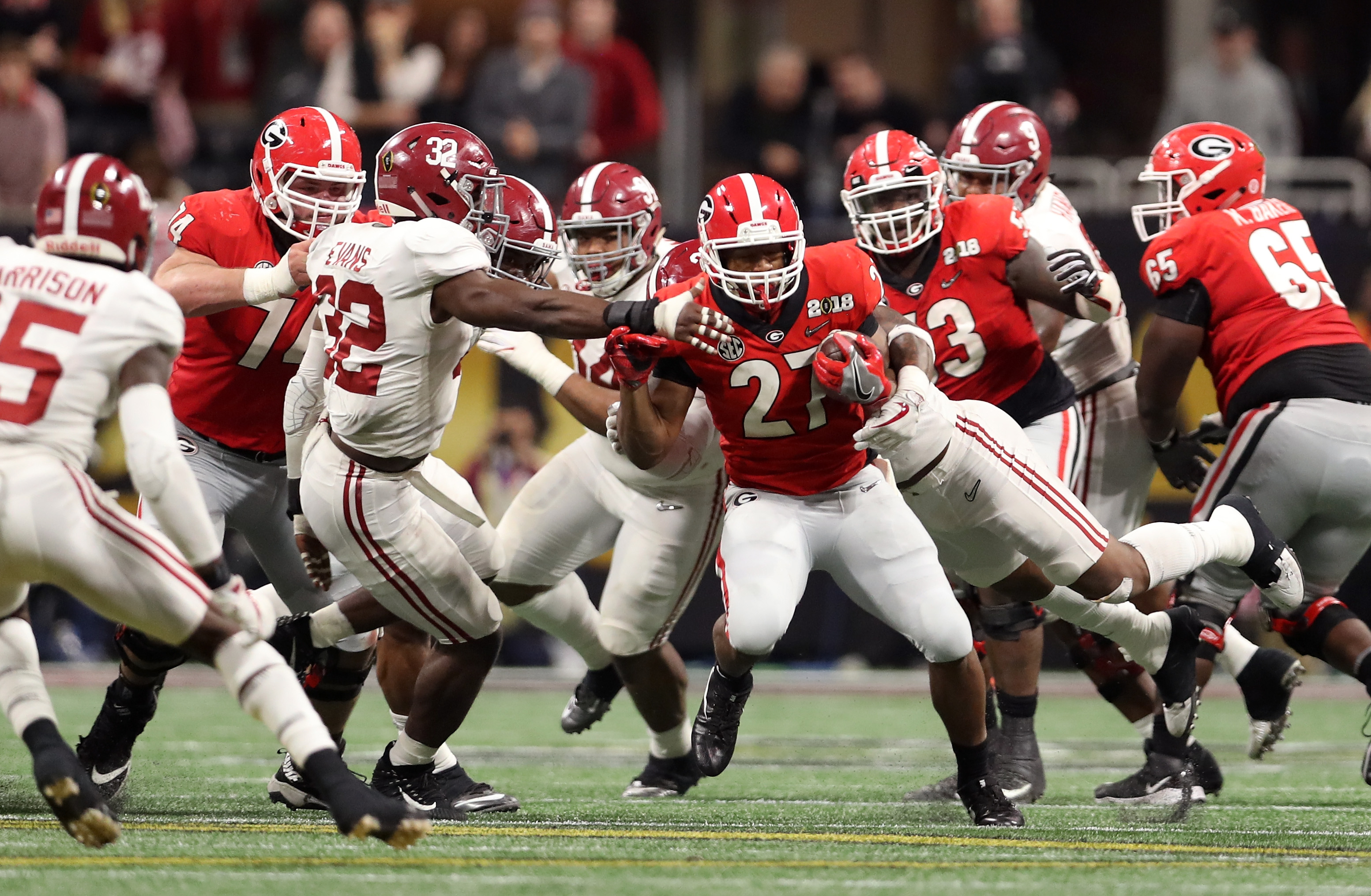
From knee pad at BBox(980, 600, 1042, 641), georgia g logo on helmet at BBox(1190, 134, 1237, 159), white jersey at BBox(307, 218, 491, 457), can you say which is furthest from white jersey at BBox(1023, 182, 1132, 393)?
white jersey at BBox(307, 218, 491, 457)

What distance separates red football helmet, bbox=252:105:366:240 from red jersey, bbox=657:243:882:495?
3.80 feet

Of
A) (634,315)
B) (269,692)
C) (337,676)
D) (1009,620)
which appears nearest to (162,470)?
(269,692)

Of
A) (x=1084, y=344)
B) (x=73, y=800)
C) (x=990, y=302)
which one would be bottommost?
(x=73, y=800)

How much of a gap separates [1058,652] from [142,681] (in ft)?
22.3

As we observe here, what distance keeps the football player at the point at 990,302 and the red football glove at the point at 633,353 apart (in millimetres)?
1241

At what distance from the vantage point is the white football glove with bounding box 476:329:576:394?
5961mm

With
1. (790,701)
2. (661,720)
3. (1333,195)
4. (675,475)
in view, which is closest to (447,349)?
(675,475)

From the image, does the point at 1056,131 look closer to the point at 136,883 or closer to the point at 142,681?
the point at 142,681

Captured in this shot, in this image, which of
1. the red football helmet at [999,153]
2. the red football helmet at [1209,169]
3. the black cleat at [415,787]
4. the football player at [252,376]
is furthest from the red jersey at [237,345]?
the red football helmet at [1209,169]

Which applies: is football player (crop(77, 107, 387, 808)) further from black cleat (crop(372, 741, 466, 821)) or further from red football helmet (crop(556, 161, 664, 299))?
red football helmet (crop(556, 161, 664, 299))

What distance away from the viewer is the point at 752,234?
501 cm

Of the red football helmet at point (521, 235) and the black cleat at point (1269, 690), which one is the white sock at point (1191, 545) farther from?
the red football helmet at point (521, 235)

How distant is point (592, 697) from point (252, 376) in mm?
1717

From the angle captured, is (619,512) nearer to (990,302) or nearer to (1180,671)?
(990,302)
